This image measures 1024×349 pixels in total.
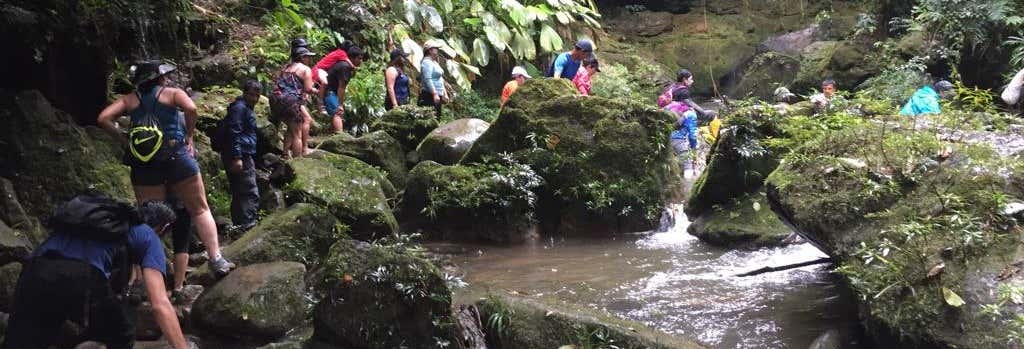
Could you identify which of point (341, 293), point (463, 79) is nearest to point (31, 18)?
point (341, 293)

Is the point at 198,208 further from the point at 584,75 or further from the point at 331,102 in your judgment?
the point at 584,75

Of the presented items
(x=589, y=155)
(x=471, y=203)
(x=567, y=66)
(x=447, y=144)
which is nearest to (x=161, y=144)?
(x=471, y=203)

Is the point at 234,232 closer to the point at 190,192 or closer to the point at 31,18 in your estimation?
the point at 190,192

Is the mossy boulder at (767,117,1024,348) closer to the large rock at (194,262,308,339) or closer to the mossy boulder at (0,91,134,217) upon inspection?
the large rock at (194,262,308,339)

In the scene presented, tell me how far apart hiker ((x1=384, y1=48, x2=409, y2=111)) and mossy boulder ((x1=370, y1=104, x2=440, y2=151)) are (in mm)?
745

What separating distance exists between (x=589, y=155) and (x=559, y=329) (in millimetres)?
3958

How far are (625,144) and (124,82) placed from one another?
575cm

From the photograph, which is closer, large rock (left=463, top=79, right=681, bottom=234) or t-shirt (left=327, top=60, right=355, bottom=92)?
large rock (left=463, top=79, right=681, bottom=234)

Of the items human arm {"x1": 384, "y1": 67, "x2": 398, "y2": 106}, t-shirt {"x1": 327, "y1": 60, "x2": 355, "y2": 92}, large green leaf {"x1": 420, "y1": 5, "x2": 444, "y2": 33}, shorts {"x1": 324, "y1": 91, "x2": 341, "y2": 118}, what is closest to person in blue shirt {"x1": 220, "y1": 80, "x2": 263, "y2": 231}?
t-shirt {"x1": 327, "y1": 60, "x2": 355, "y2": 92}

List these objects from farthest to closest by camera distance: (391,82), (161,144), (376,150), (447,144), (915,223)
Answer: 1. (391,82)
2. (447,144)
3. (376,150)
4. (161,144)
5. (915,223)

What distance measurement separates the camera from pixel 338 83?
1026cm

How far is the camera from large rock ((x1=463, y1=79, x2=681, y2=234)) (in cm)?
868

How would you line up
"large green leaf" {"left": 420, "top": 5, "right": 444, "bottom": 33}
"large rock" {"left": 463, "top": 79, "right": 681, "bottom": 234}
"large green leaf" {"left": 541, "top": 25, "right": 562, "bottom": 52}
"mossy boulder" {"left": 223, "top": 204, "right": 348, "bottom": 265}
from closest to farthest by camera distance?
"mossy boulder" {"left": 223, "top": 204, "right": 348, "bottom": 265}
"large rock" {"left": 463, "top": 79, "right": 681, "bottom": 234}
"large green leaf" {"left": 420, "top": 5, "right": 444, "bottom": 33}
"large green leaf" {"left": 541, "top": 25, "right": 562, "bottom": 52}

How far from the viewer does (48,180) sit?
6363 mm
